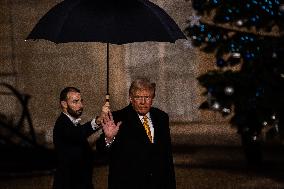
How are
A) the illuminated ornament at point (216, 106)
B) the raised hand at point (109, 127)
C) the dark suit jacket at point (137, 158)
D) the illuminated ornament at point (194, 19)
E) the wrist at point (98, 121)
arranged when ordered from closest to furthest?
1. the raised hand at point (109, 127)
2. the dark suit jacket at point (137, 158)
3. the wrist at point (98, 121)
4. the illuminated ornament at point (216, 106)
5. the illuminated ornament at point (194, 19)

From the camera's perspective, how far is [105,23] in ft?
18.2

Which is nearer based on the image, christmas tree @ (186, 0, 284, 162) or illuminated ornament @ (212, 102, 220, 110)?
christmas tree @ (186, 0, 284, 162)

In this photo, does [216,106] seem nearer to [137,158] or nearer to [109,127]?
[137,158]

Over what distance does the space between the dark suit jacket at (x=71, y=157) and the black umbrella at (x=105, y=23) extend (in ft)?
2.58

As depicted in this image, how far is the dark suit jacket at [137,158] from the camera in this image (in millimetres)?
5270

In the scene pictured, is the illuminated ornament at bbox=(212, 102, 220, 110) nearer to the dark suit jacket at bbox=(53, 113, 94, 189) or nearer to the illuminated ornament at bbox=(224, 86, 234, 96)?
the illuminated ornament at bbox=(224, 86, 234, 96)

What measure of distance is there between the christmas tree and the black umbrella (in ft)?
9.08

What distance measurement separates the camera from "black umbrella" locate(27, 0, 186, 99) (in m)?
5.52

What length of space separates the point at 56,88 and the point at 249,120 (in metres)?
6.70

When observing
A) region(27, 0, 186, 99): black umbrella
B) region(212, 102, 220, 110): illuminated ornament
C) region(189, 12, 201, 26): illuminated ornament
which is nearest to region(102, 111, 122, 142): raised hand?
region(27, 0, 186, 99): black umbrella

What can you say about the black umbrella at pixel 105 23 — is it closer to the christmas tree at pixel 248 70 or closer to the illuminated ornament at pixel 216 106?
the christmas tree at pixel 248 70

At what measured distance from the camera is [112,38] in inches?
216

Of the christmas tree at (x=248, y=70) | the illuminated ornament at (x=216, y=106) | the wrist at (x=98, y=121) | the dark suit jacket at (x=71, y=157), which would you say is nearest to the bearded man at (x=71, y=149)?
the dark suit jacket at (x=71, y=157)

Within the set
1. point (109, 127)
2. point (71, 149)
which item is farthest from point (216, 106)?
point (109, 127)
